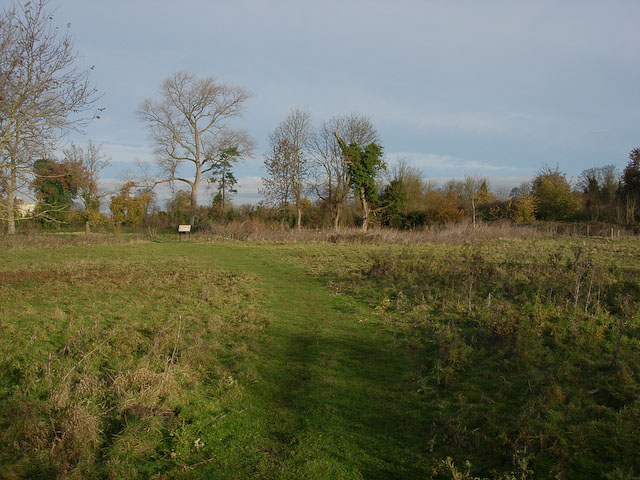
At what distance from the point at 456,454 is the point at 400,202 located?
32114 millimetres

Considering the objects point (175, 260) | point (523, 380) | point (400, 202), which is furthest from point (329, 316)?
point (400, 202)

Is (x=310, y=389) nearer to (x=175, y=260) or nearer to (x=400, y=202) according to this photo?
(x=175, y=260)

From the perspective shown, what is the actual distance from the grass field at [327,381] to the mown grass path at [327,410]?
0.08ft

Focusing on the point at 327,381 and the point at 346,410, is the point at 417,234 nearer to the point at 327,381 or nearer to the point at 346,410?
the point at 327,381

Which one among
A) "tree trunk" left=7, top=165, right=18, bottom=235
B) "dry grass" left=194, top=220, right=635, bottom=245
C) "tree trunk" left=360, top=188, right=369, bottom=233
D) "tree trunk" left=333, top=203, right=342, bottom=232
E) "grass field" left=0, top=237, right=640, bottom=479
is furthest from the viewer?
"tree trunk" left=360, top=188, right=369, bottom=233

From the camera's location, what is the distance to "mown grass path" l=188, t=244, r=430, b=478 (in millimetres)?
3531

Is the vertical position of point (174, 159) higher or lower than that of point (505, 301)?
higher

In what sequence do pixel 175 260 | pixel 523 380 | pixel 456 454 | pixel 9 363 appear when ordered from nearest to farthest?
pixel 456 454 → pixel 523 380 → pixel 9 363 → pixel 175 260

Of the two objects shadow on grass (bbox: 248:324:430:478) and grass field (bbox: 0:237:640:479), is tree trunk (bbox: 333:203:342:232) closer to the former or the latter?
grass field (bbox: 0:237:640:479)

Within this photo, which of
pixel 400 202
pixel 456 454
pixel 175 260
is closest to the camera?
pixel 456 454

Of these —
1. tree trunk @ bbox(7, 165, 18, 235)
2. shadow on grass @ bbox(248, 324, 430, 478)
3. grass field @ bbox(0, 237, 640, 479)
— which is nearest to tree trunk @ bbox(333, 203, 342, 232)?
grass field @ bbox(0, 237, 640, 479)

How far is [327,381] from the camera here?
5129 mm

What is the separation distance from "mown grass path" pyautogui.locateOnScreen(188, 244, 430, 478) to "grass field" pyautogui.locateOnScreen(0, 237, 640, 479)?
0.9 inches

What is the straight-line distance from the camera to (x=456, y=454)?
11.9 feet
